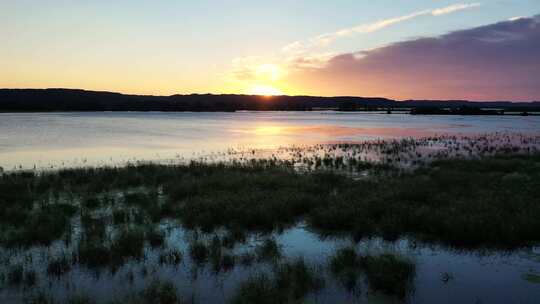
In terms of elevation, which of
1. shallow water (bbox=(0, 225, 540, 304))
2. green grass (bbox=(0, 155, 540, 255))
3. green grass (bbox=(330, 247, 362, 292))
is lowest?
shallow water (bbox=(0, 225, 540, 304))

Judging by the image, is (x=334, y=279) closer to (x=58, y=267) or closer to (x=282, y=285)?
(x=282, y=285)

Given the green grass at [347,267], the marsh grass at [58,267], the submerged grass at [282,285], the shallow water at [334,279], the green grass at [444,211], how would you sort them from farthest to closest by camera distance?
the green grass at [444,211] → the marsh grass at [58,267] → the green grass at [347,267] → the shallow water at [334,279] → the submerged grass at [282,285]

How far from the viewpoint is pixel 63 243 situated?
11.3 metres

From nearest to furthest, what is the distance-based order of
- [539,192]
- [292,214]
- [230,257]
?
[230,257], [292,214], [539,192]

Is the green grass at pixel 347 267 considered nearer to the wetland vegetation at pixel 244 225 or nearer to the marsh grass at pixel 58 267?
the wetland vegetation at pixel 244 225

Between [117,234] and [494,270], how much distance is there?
9418 millimetres

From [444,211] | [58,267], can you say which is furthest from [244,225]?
[444,211]

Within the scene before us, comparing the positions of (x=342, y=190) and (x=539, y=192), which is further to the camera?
(x=342, y=190)

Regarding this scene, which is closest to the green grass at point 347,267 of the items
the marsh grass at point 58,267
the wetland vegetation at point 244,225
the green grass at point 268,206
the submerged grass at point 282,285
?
the wetland vegetation at point 244,225

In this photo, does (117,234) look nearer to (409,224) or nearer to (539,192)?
(409,224)

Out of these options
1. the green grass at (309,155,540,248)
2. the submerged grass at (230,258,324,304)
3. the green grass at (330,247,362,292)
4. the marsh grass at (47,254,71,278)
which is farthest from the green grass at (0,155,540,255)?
the submerged grass at (230,258,324,304)

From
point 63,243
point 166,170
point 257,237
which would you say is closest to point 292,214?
point 257,237

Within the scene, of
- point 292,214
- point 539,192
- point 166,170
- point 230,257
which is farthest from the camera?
point 166,170

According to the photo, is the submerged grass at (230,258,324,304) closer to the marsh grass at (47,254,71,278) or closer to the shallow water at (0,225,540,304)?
the shallow water at (0,225,540,304)
